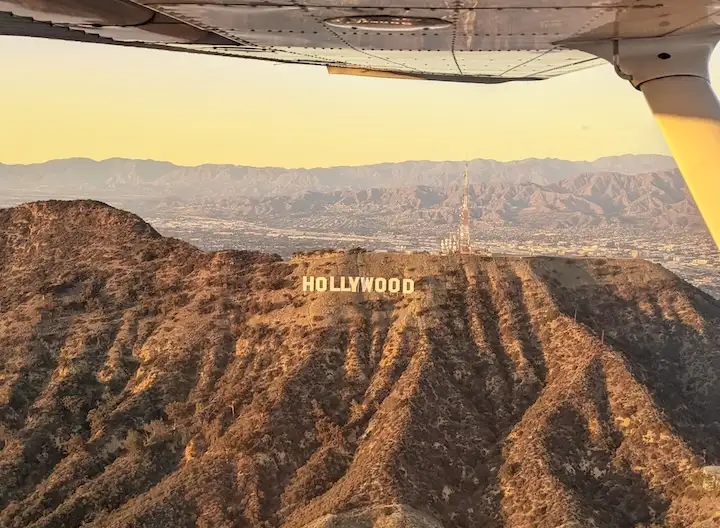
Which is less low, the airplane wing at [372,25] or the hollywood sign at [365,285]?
the airplane wing at [372,25]

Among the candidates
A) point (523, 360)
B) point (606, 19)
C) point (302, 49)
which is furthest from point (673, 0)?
point (523, 360)

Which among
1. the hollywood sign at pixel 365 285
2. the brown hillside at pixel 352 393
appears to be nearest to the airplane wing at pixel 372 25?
the brown hillside at pixel 352 393

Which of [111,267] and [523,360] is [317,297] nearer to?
[523,360]

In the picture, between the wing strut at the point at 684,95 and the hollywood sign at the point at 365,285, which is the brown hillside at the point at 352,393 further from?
the wing strut at the point at 684,95

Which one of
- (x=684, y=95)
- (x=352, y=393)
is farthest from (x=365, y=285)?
(x=684, y=95)

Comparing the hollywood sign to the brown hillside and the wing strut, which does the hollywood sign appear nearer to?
the brown hillside
